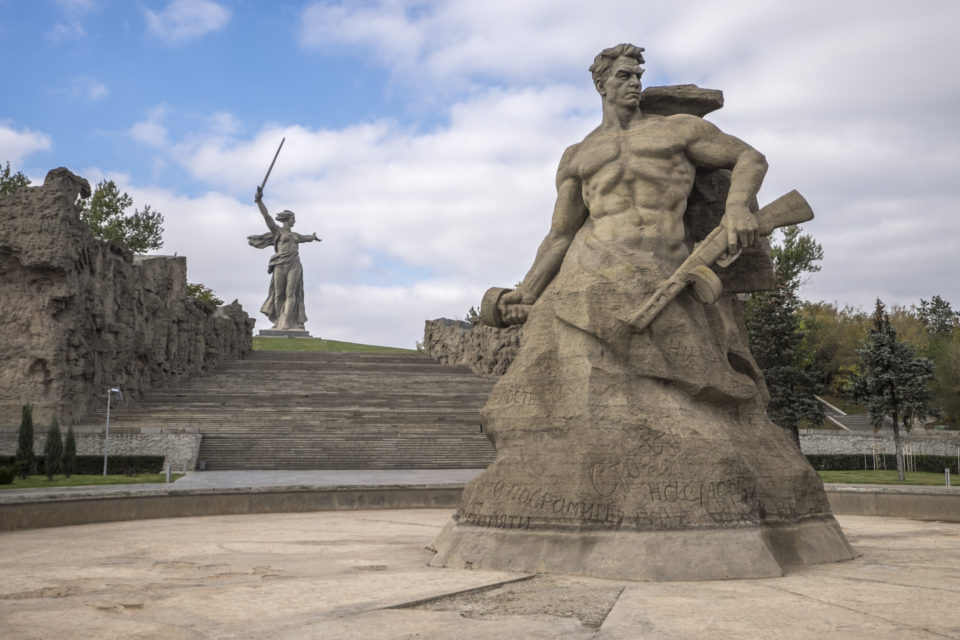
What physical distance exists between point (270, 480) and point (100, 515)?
714 centimetres

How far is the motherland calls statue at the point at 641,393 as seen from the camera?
5996 mm

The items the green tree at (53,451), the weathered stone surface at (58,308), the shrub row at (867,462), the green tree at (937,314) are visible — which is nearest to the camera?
the green tree at (53,451)

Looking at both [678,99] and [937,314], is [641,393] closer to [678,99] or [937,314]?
[678,99]

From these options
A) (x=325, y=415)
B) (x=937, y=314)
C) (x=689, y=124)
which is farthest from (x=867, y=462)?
(x=937, y=314)

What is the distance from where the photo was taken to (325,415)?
25391 millimetres

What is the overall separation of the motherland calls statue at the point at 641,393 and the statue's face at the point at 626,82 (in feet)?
0.04

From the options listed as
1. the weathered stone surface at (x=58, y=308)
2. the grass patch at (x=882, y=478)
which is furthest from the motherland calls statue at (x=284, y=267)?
the grass patch at (x=882, y=478)

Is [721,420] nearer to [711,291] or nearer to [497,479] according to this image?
[711,291]

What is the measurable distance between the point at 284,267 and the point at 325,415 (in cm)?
2625

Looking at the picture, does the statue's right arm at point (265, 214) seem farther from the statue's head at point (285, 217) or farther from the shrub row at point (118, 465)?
the shrub row at point (118, 465)

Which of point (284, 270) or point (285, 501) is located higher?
point (284, 270)

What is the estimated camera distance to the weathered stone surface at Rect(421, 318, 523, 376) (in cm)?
3231

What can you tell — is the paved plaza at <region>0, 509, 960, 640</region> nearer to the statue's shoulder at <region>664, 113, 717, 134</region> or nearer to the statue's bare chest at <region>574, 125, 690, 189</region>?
the statue's bare chest at <region>574, 125, 690, 189</region>

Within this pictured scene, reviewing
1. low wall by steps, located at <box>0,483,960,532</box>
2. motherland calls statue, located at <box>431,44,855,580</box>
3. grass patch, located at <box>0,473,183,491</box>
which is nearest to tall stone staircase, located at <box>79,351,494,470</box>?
grass patch, located at <box>0,473,183,491</box>
